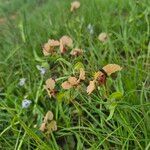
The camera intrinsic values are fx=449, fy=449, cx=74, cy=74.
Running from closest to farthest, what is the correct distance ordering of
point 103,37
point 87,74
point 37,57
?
point 87,74
point 103,37
point 37,57

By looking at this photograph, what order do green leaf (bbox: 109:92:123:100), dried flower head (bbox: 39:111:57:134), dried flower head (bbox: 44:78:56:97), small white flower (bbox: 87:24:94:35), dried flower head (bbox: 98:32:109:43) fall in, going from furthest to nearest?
small white flower (bbox: 87:24:94:35) → dried flower head (bbox: 98:32:109:43) → dried flower head (bbox: 39:111:57:134) → dried flower head (bbox: 44:78:56:97) → green leaf (bbox: 109:92:123:100)

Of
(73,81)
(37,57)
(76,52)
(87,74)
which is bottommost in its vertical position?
(37,57)

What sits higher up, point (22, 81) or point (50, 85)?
point (50, 85)

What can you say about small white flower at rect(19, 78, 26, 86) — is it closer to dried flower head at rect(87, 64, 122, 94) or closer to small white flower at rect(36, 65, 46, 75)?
small white flower at rect(36, 65, 46, 75)

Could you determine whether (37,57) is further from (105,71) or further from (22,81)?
(105,71)

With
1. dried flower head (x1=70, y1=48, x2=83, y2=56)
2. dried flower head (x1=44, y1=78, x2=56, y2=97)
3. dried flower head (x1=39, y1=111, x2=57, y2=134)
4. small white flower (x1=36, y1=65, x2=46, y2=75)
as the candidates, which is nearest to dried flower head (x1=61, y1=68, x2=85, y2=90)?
dried flower head (x1=44, y1=78, x2=56, y2=97)

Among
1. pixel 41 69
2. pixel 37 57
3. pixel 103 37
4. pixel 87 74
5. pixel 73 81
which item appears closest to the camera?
pixel 73 81

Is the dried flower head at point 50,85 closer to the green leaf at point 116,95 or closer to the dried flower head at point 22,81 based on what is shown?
the green leaf at point 116,95

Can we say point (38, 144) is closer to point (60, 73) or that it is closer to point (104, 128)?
point (104, 128)

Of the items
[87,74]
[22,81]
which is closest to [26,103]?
[22,81]

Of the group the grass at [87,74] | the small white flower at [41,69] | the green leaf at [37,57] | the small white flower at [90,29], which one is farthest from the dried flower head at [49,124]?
the small white flower at [90,29]
